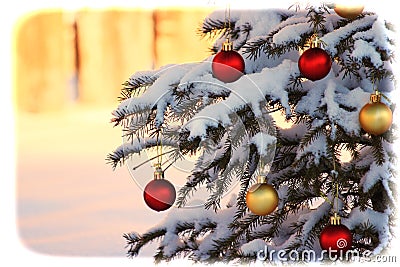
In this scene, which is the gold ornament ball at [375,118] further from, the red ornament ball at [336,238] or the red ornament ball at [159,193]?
the red ornament ball at [159,193]

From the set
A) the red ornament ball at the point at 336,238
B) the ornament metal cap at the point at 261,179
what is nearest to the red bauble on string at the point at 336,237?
the red ornament ball at the point at 336,238

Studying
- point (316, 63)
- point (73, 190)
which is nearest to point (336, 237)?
point (316, 63)

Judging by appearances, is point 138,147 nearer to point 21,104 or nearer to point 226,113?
point 226,113

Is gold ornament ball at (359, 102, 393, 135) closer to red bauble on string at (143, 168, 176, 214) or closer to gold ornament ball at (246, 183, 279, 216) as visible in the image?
gold ornament ball at (246, 183, 279, 216)

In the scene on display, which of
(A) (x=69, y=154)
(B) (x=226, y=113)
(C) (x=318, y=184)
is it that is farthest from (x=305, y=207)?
(A) (x=69, y=154)

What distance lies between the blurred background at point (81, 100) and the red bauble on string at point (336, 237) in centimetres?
74

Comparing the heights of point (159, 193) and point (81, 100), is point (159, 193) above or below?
below

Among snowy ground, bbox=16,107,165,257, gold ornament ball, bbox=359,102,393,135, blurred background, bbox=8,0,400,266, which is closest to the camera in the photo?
gold ornament ball, bbox=359,102,393,135

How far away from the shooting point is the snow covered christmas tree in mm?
874

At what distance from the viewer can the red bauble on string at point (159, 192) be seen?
92cm

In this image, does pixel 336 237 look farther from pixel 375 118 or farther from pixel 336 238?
pixel 375 118

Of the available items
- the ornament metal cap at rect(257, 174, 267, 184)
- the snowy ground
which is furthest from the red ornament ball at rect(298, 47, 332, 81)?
the snowy ground

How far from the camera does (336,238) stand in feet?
2.94

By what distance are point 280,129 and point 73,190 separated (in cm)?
98
